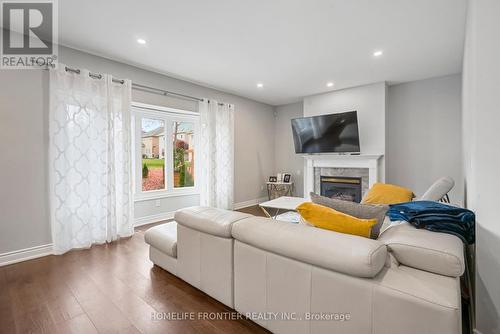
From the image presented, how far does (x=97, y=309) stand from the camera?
1736mm

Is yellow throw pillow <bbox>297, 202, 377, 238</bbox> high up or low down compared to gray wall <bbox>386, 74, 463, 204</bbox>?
down

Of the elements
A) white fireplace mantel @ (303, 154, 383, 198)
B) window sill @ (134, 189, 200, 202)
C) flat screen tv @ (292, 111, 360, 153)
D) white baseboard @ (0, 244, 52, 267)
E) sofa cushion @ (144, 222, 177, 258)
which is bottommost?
white baseboard @ (0, 244, 52, 267)

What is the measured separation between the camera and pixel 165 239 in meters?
2.19

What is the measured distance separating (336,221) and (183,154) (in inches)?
154

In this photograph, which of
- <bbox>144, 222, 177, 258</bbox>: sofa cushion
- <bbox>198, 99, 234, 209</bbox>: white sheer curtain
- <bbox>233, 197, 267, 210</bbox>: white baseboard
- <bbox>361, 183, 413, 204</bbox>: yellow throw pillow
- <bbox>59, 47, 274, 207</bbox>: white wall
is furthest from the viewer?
<bbox>233, 197, 267, 210</bbox>: white baseboard

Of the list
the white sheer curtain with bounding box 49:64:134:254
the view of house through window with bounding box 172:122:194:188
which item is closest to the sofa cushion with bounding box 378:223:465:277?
the white sheer curtain with bounding box 49:64:134:254

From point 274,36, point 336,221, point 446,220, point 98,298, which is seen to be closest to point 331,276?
point 336,221

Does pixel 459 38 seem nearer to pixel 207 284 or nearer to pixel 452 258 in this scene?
pixel 452 258

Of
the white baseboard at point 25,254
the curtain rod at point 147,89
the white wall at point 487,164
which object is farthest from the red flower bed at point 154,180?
the white wall at point 487,164

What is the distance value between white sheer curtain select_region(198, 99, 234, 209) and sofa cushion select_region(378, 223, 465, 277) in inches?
143

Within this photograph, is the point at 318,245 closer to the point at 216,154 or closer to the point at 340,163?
the point at 216,154

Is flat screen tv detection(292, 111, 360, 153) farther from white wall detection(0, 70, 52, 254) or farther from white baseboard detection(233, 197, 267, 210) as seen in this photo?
white wall detection(0, 70, 52, 254)

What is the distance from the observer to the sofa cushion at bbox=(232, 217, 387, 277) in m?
1.04

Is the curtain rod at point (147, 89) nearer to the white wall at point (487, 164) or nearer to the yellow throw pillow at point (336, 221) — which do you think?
the yellow throw pillow at point (336, 221)
